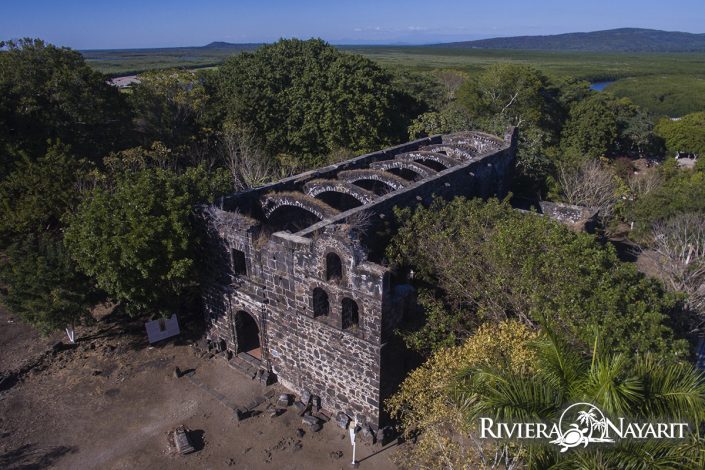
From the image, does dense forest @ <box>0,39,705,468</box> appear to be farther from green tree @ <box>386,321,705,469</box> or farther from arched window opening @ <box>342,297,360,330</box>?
arched window opening @ <box>342,297,360,330</box>

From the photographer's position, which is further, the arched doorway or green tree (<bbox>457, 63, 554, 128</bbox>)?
green tree (<bbox>457, 63, 554, 128</bbox>)

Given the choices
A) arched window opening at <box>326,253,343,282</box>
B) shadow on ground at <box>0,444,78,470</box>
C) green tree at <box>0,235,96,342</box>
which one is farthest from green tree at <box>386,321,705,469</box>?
green tree at <box>0,235,96,342</box>

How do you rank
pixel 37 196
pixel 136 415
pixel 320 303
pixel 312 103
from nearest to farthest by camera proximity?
1. pixel 320 303
2. pixel 136 415
3. pixel 37 196
4. pixel 312 103

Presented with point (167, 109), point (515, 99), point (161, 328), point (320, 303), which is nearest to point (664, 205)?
point (320, 303)

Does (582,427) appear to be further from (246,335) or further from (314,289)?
(246,335)

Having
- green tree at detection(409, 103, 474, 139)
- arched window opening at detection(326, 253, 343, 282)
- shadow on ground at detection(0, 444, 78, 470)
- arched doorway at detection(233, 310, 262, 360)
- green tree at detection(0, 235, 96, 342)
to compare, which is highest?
green tree at detection(409, 103, 474, 139)

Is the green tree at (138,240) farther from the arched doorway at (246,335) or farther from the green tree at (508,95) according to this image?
the green tree at (508,95)
